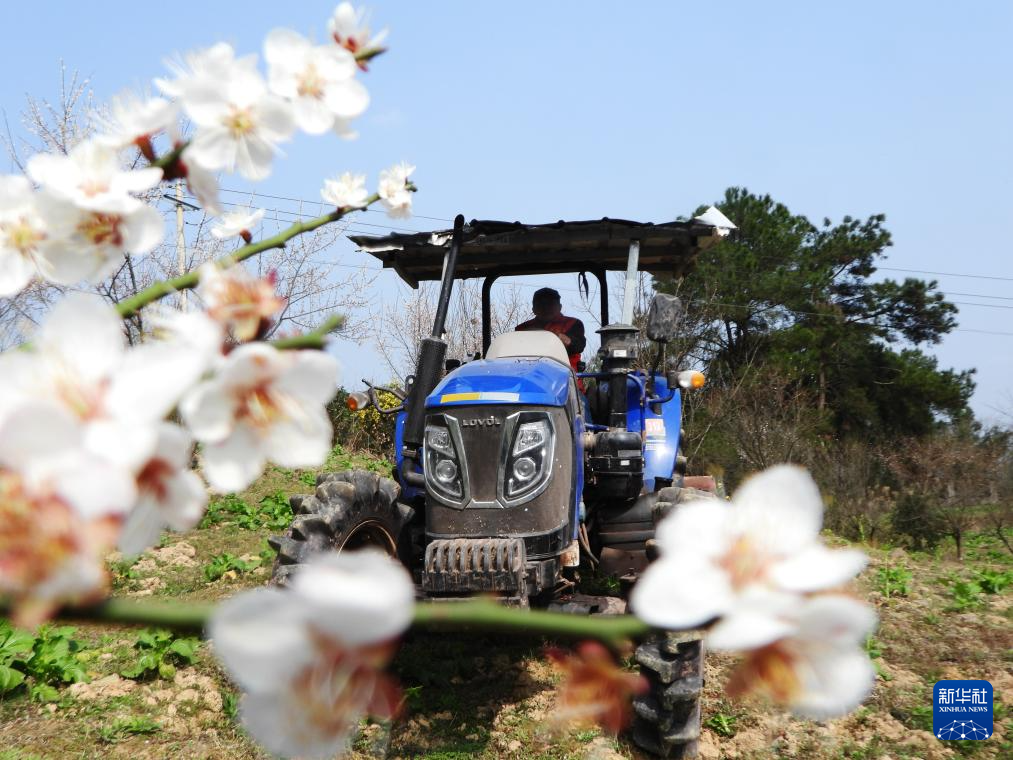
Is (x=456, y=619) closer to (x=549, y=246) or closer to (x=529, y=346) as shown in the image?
(x=529, y=346)

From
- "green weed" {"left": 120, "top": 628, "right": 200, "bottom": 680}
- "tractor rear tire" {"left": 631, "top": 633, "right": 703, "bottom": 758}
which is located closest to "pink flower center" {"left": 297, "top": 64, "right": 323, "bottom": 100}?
"tractor rear tire" {"left": 631, "top": 633, "right": 703, "bottom": 758}

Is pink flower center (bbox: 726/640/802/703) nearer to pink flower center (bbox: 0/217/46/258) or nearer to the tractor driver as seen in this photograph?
pink flower center (bbox: 0/217/46/258)

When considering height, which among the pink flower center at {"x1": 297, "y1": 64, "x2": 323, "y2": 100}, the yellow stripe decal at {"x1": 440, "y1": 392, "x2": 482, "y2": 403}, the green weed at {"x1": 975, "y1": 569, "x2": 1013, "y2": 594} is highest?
the pink flower center at {"x1": 297, "y1": 64, "x2": 323, "y2": 100}

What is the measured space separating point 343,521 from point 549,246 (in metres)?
2.20

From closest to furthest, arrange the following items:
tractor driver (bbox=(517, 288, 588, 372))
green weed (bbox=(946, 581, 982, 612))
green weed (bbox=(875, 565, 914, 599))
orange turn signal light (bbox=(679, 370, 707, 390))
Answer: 1. orange turn signal light (bbox=(679, 370, 707, 390))
2. tractor driver (bbox=(517, 288, 588, 372))
3. green weed (bbox=(946, 581, 982, 612))
4. green weed (bbox=(875, 565, 914, 599))

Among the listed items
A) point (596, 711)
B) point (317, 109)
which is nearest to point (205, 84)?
point (317, 109)

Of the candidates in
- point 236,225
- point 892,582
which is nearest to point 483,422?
point 236,225

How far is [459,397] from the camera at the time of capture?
13.4 ft

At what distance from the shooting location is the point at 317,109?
78cm

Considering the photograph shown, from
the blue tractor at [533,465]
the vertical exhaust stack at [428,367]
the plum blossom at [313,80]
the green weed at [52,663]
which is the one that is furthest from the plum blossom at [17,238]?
the green weed at [52,663]

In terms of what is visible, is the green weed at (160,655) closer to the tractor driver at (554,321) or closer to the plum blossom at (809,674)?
the tractor driver at (554,321)

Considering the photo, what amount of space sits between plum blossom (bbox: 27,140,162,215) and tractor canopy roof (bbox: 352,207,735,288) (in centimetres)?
420

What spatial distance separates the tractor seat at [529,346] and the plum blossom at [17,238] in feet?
13.7

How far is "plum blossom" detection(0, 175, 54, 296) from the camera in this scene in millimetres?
672
